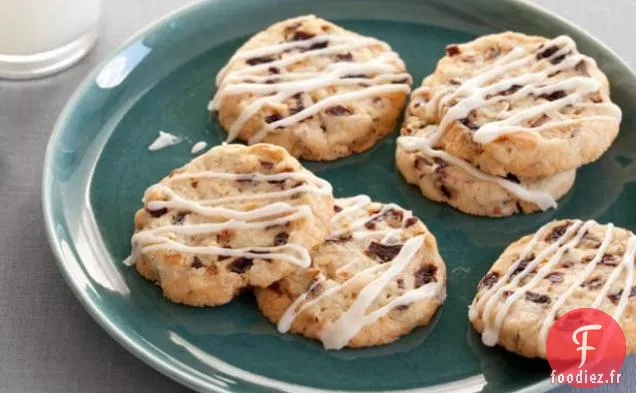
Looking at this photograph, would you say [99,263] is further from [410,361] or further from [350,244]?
[410,361]

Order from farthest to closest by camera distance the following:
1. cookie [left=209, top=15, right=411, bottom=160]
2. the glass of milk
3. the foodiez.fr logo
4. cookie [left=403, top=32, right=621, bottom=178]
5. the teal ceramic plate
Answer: the glass of milk → cookie [left=209, top=15, right=411, bottom=160] → cookie [left=403, top=32, right=621, bottom=178] → the teal ceramic plate → the foodiez.fr logo

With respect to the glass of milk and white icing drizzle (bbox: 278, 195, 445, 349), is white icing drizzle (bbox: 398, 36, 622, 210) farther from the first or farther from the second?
the glass of milk

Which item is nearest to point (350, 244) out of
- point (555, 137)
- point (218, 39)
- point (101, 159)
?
point (555, 137)

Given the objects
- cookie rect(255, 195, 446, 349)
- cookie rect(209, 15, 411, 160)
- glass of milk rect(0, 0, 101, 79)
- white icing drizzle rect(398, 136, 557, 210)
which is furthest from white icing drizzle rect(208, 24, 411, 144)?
glass of milk rect(0, 0, 101, 79)

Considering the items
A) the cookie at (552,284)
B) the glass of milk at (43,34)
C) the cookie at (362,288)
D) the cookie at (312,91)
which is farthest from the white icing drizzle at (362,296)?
the glass of milk at (43,34)

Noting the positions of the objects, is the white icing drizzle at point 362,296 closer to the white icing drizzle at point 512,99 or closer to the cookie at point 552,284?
the cookie at point 552,284

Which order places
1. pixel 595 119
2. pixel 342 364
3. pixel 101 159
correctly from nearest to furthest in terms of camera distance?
pixel 342 364 → pixel 595 119 → pixel 101 159

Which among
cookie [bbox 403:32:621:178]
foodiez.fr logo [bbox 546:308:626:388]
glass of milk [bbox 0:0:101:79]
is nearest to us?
foodiez.fr logo [bbox 546:308:626:388]
